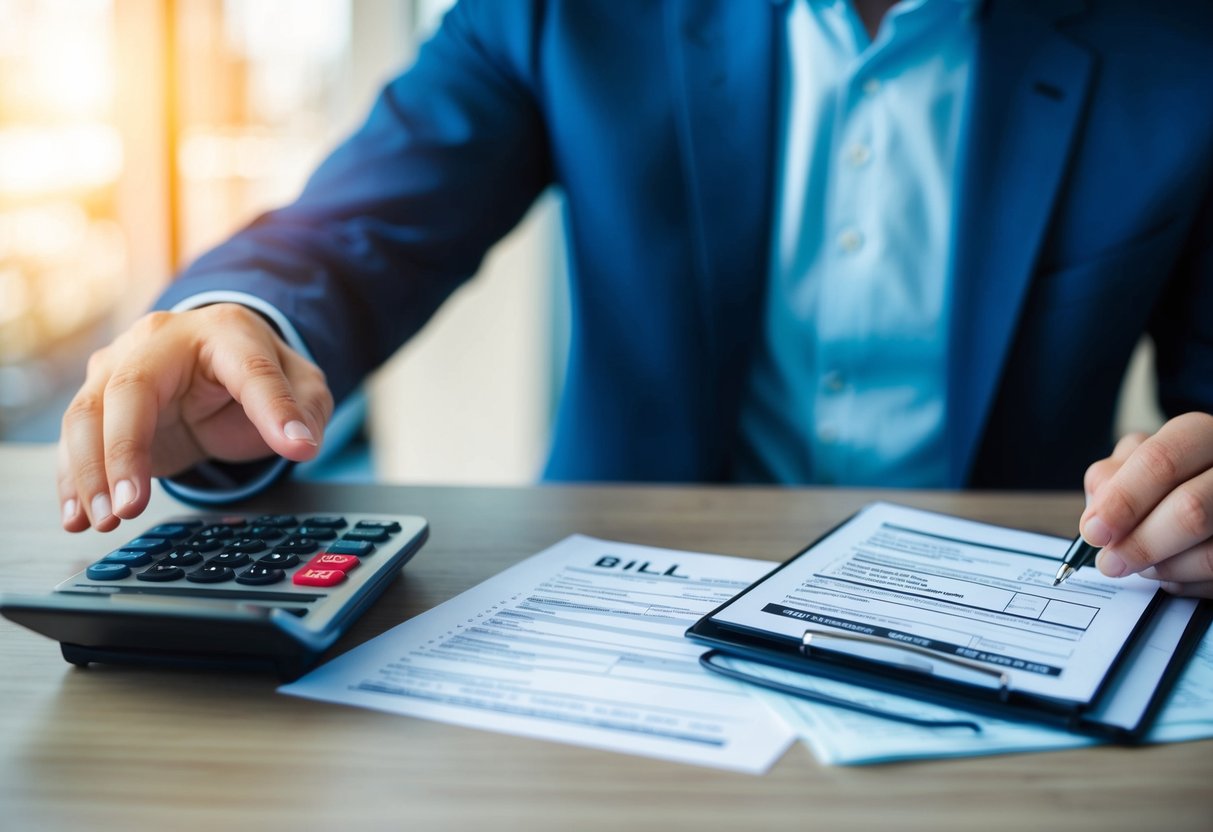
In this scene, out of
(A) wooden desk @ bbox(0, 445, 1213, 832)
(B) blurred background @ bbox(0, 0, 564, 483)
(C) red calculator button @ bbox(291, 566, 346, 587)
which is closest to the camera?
(A) wooden desk @ bbox(0, 445, 1213, 832)

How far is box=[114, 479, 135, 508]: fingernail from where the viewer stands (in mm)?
494

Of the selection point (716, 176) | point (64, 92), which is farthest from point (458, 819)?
point (64, 92)

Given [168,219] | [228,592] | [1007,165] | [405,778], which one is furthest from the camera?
[168,219]

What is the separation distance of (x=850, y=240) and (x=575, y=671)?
2.13 ft

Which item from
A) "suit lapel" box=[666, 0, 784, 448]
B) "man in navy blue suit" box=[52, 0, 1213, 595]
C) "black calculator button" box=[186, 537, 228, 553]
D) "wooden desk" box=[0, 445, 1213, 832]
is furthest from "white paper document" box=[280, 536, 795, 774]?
"suit lapel" box=[666, 0, 784, 448]

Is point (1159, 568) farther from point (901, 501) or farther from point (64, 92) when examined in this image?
point (64, 92)

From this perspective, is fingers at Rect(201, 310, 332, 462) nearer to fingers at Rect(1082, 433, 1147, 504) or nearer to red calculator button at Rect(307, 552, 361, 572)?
red calculator button at Rect(307, 552, 361, 572)

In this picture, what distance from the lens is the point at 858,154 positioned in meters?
0.94

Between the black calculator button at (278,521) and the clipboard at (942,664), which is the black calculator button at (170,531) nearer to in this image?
the black calculator button at (278,521)

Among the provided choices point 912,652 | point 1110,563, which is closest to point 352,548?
point 912,652

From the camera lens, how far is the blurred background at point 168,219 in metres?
2.27

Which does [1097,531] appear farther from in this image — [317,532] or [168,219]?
[168,219]

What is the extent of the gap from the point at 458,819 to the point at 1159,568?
37 cm

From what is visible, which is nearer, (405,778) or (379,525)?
(405,778)
